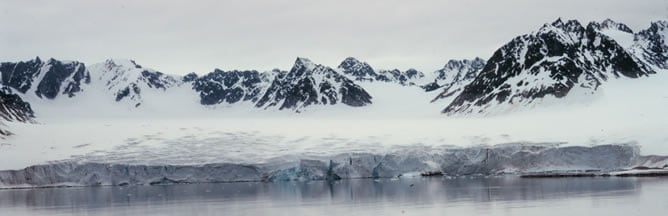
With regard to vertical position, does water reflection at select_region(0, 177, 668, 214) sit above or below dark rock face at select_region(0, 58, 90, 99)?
below

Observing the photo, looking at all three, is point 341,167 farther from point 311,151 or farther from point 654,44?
point 654,44

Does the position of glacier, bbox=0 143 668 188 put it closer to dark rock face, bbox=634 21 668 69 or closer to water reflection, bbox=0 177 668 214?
water reflection, bbox=0 177 668 214

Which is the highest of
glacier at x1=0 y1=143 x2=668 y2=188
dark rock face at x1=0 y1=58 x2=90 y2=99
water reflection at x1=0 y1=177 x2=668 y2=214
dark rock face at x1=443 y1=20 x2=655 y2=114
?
dark rock face at x1=0 y1=58 x2=90 y2=99

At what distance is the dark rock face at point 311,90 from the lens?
17125cm

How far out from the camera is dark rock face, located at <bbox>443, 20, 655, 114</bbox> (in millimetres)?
105938

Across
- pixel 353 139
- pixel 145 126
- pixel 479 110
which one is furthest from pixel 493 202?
pixel 479 110

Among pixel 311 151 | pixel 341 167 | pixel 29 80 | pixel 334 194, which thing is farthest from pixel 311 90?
pixel 334 194

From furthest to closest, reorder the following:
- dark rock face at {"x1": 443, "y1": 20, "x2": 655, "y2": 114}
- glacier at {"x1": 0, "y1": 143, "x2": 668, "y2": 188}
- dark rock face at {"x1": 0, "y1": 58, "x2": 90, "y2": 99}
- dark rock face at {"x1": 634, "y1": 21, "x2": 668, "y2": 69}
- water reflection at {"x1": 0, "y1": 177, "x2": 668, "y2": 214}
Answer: dark rock face at {"x1": 0, "y1": 58, "x2": 90, "y2": 99} → dark rock face at {"x1": 634, "y1": 21, "x2": 668, "y2": 69} → dark rock face at {"x1": 443, "y1": 20, "x2": 655, "y2": 114} → glacier at {"x1": 0, "y1": 143, "x2": 668, "y2": 188} → water reflection at {"x1": 0, "y1": 177, "x2": 668, "y2": 214}

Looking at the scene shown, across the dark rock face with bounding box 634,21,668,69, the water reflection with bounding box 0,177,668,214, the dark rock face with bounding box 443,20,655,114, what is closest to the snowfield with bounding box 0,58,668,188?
the water reflection with bounding box 0,177,668,214

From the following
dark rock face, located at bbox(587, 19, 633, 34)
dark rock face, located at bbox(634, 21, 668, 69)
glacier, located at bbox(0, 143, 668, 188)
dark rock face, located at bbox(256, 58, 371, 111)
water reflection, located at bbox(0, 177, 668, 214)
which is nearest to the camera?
water reflection, located at bbox(0, 177, 668, 214)

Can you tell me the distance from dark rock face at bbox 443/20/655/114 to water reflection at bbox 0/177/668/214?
1988 inches

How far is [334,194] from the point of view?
156 feet

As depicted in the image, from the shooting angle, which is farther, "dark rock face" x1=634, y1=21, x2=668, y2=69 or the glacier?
"dark rock face" x1=634, y1=21, x2=668, y2=69

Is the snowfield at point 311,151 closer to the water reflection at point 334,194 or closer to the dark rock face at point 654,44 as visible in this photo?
the water reflection at point 334,194
